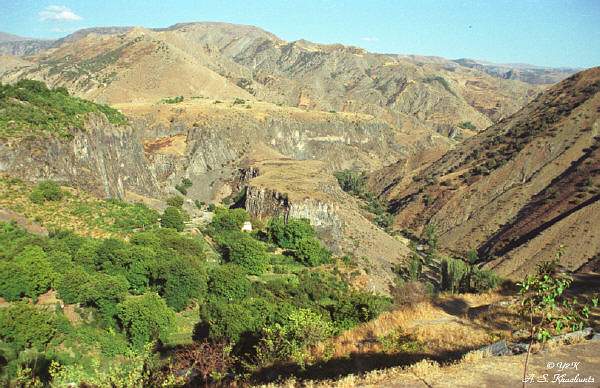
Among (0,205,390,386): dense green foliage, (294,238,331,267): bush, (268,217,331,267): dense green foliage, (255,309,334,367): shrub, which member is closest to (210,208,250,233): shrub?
(268,217,331,267): dense green foliage

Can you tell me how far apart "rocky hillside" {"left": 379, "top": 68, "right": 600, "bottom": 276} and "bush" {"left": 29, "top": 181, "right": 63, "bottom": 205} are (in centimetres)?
5214

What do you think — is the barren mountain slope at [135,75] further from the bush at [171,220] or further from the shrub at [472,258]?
the shrub at [472,258]

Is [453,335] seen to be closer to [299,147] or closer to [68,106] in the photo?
[68,106]

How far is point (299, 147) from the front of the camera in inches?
5032

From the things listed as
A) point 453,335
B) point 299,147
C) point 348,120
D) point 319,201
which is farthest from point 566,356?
point 348,120

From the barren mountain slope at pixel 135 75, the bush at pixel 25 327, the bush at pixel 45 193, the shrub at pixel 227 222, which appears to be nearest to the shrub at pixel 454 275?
the shrub at pixel 227 222

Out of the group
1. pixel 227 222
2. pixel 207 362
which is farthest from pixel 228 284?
pixel 227 222

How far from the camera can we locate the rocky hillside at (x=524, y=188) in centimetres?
6406

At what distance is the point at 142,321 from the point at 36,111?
29811 millimetres

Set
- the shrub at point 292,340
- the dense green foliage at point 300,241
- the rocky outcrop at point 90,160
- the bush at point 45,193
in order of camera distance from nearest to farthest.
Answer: the shrub at point 292,340 < the bush at point 45,193 < the rocky outcrop at point 90,160 < the dense green foliage at point 300,241

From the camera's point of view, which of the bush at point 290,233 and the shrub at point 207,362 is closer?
the shrub at point 207,362

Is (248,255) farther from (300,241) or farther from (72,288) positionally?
(72,288)

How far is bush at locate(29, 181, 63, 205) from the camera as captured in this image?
39.2 m

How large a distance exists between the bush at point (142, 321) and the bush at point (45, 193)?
16.5 meters
